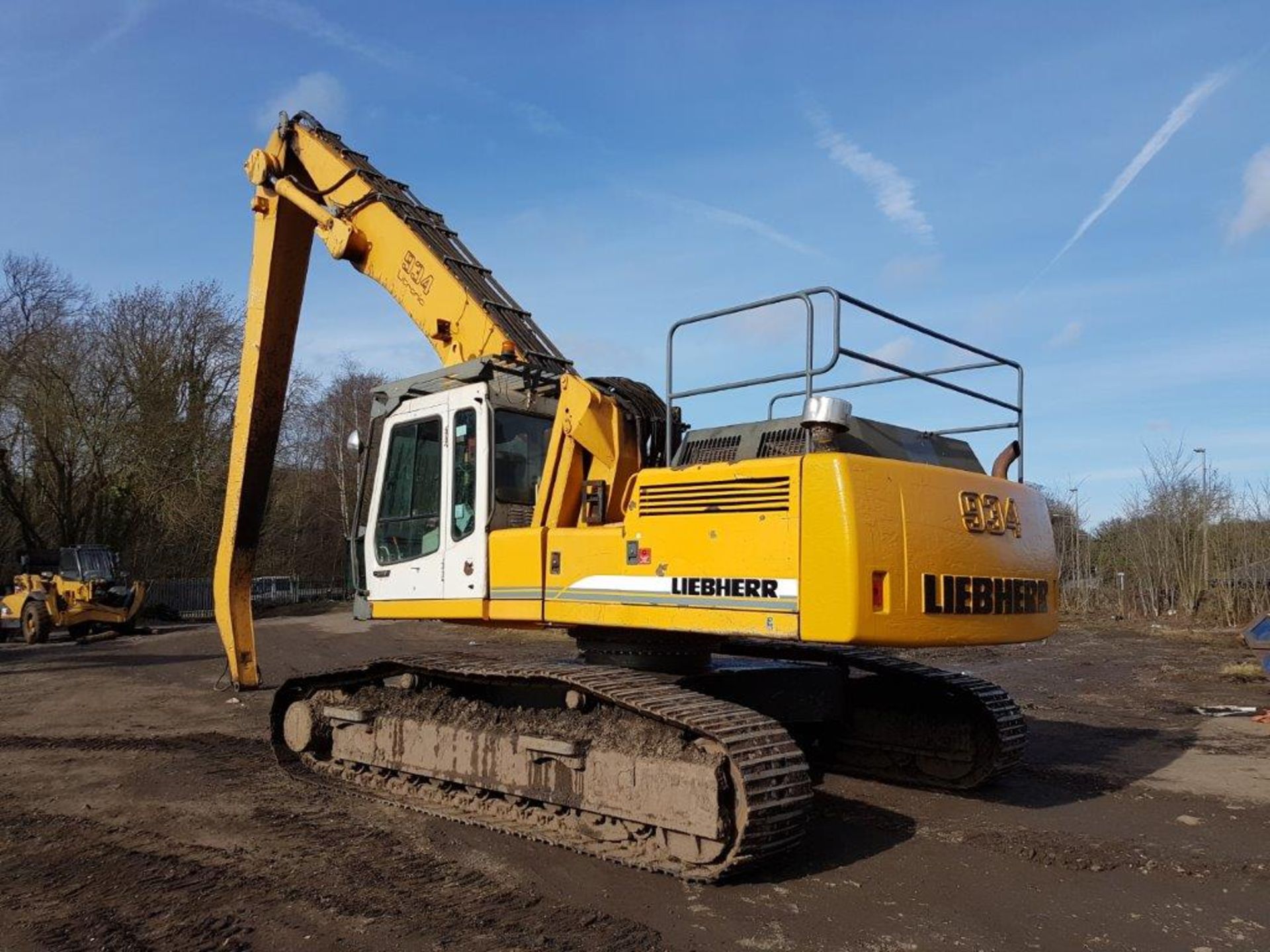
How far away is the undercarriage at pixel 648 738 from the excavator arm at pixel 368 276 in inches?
45.8

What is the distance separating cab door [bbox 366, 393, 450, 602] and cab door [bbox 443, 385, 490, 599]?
0.22ft

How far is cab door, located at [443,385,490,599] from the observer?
647 cm

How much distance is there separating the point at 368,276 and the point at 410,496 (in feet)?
7.69

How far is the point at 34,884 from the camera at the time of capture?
507 centimetres

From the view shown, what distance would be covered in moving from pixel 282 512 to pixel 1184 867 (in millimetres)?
38161

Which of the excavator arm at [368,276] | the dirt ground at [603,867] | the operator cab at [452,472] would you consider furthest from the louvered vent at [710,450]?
Result: the dirt ground at [603,867]

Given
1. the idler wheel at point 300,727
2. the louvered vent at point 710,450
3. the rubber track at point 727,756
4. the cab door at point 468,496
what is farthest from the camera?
the idler wheel at point 300,727

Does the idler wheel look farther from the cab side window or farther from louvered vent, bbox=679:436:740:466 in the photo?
louvered vent, bbox=679:436:740:466

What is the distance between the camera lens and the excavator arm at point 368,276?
6203 mm

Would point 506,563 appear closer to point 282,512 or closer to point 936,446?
point 936,446

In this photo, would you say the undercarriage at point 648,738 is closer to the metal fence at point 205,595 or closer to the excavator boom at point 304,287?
→ the excavator boom at point 304,287

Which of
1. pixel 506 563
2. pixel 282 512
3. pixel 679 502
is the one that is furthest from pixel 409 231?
pixel 282 512

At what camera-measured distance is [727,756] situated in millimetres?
4816

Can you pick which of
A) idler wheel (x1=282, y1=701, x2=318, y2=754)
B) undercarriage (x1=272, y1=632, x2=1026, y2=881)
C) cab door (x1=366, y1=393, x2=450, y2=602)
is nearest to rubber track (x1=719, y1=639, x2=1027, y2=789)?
undercarriage (x1=272, y1=632, x2=1026, y2=881)
